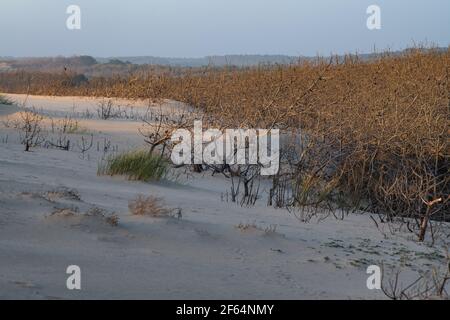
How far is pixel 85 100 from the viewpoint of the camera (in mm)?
15648

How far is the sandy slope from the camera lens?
9.51 ft

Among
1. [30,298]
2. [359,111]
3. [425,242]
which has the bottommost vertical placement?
[425,242]

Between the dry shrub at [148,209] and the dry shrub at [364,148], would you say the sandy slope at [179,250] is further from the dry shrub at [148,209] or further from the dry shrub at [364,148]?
the dry shrub at [364,148]

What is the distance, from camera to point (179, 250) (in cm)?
356

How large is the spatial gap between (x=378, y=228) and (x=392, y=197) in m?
1.45

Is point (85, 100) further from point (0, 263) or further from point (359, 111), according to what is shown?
point (0, 263)
